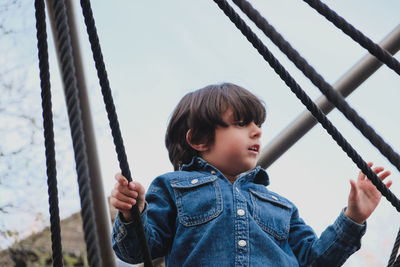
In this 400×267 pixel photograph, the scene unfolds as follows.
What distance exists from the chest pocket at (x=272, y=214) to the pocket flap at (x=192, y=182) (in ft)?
0.28

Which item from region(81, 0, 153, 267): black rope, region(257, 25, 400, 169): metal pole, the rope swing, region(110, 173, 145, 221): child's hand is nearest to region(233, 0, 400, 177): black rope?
the rope swing

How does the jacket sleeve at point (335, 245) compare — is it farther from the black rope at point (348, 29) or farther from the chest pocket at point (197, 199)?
the black rope at point (348, 29)

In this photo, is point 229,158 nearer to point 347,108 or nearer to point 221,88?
point 221,88

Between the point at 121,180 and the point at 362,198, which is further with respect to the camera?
the point at 362,198

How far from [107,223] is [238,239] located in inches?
10.6

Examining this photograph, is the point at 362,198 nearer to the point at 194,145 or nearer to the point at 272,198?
the point at 272,198

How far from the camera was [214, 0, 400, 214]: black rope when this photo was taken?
0.62 meters

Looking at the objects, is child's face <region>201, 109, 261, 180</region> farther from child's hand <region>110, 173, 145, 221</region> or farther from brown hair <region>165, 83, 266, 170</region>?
child's hand <region>110, 173, 145, 221</region>

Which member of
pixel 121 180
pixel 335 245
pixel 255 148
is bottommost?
pixel 335 245

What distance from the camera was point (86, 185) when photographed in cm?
39

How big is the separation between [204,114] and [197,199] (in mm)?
204

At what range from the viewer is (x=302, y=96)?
2.10 feet

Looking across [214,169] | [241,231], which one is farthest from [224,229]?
[214,169]

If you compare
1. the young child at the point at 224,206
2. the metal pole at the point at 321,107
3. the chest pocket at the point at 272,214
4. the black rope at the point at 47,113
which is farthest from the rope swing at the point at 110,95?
the metal pole at the point at 321,107
